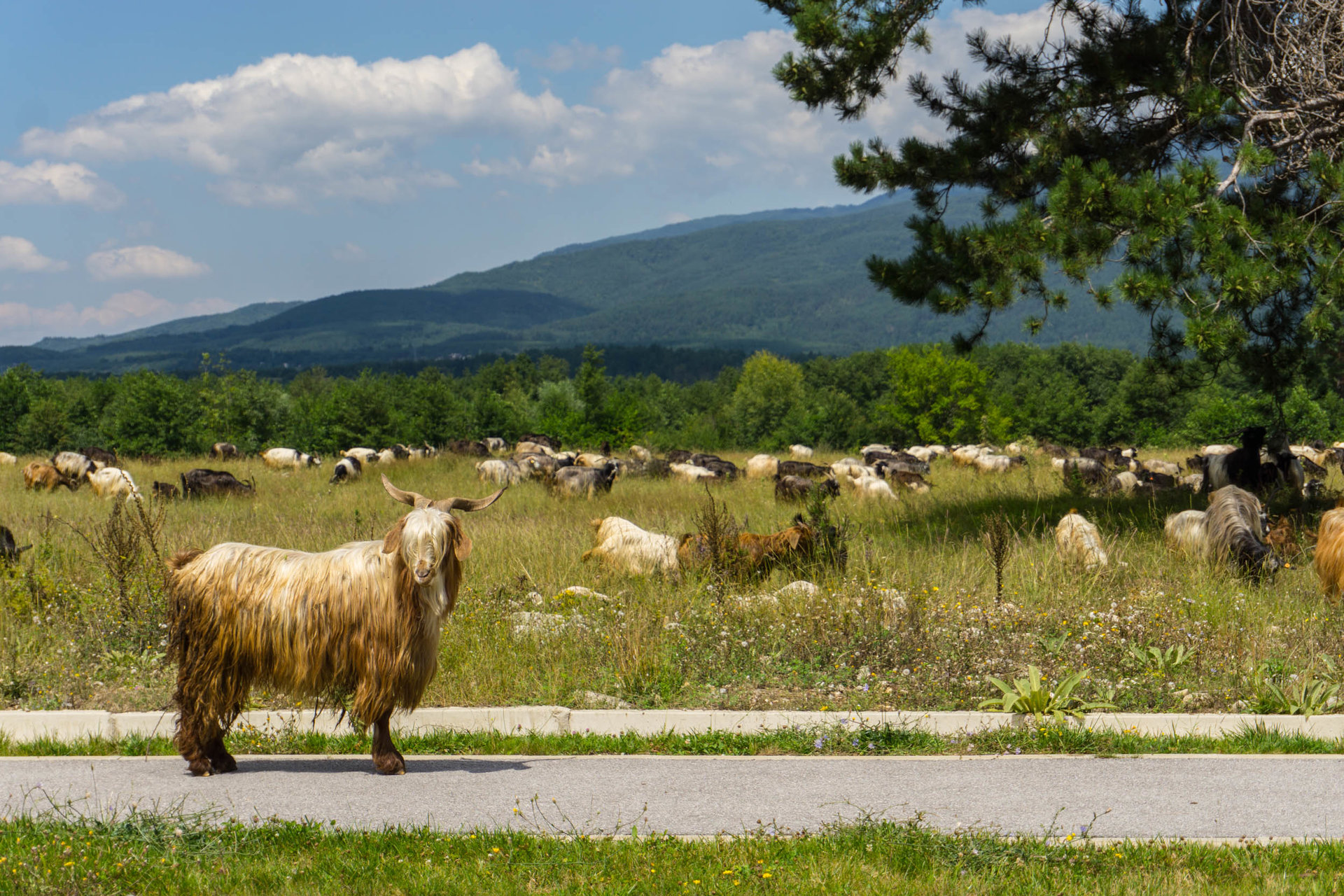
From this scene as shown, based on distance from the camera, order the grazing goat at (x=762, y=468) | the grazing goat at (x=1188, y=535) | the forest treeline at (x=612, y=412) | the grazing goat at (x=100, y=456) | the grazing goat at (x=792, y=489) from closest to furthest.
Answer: the grazing goat at (x=1188, y=535) → the grazing goat at (x=792, y=489) → the grazing goat at (x=762, y=468) → the grazing goat at (x=100, y=456) → the forest treeline at (x=612, y=412)

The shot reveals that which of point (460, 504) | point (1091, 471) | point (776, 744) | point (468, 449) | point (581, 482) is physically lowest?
point (1091, 471)

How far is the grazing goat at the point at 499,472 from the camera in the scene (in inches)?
1110

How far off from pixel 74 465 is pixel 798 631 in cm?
2679

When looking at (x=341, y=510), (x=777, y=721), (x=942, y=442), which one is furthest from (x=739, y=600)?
(x=942, y=442)

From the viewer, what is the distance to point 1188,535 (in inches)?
504

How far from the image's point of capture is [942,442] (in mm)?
66312

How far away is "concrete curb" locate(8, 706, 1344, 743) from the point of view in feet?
23.8

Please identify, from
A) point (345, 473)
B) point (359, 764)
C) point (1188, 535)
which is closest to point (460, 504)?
point (359, 764)

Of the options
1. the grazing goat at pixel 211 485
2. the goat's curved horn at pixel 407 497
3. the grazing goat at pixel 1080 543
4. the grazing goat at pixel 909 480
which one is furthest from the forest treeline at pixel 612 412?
the grazing goat at pixel 211 485

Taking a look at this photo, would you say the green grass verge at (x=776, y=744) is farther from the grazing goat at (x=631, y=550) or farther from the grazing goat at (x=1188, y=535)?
the grazing goat at (x=1188, y=535)

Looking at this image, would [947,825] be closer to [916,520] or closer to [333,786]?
[333,786]

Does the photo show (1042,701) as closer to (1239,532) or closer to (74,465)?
(1239,532)

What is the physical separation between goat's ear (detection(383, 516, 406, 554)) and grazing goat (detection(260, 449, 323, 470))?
31.7m

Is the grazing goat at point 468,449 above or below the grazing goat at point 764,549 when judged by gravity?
above
